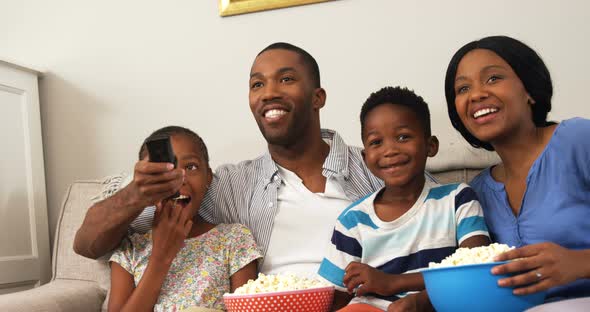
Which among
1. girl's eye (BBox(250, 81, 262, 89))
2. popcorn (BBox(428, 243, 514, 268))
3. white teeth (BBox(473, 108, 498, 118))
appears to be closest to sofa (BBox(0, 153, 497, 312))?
white teeth (BBox(473, 108, 498, 118))

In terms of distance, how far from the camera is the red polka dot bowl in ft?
4.68

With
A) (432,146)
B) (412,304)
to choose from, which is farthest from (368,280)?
(432,146)

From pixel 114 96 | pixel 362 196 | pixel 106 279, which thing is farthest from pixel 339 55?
pixel 106 279

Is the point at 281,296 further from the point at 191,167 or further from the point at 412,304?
the point at 191,167

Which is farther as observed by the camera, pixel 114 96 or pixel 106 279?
pixel 114 96

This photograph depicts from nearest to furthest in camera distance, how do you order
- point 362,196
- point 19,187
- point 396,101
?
point 396,101
point 362,196
point 19,187

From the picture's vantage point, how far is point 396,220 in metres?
1.61

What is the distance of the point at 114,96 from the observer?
2641 mm

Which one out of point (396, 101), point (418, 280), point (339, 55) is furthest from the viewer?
point (339, 55)

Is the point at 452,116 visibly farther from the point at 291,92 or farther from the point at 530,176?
the point at 291,92

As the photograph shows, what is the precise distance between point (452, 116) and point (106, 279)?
3.55 ft

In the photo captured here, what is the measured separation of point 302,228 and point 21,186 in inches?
49.2

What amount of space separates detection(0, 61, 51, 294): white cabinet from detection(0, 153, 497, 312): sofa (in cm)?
34

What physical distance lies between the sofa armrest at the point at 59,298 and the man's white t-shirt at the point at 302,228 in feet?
1.69
